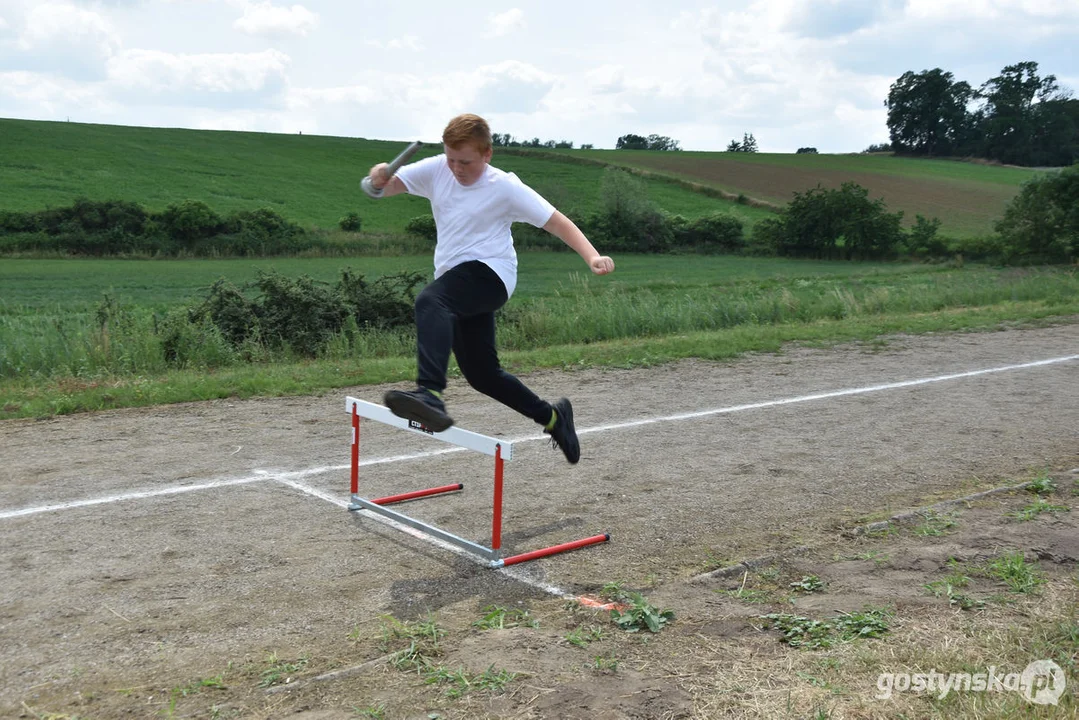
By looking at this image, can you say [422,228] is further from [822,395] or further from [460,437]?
[460,437]

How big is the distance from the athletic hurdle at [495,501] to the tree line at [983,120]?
94.1 meters

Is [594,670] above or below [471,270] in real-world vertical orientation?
below

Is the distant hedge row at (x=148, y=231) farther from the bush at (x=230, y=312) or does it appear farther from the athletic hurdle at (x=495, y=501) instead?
the athletic hurdle at (x=495, y=501)

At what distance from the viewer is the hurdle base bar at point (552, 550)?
5297 mm

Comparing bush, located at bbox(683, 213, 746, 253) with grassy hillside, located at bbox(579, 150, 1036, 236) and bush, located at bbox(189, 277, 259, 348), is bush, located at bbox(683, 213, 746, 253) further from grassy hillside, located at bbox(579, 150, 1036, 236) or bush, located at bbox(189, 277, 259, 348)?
bush, located at bbox(189, 277, 259, 348)

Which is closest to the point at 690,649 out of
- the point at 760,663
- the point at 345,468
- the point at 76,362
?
the point at 760,663

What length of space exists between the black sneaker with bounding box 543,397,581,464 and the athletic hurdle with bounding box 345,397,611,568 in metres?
0.71

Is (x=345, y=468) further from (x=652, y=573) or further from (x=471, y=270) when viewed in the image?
(x=652, y=573)

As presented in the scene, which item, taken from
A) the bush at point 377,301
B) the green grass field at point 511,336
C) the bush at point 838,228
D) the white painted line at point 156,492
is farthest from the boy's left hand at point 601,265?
the bush at point 838,228

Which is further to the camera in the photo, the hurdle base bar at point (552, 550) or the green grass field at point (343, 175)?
the green grass field at point (343, 175)

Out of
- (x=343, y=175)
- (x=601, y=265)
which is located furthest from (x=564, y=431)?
(x=343, y=175)

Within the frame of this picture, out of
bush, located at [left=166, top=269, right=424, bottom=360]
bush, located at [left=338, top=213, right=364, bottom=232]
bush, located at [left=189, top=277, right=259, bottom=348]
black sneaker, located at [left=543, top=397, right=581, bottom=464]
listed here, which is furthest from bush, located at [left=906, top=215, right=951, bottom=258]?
black sneaker, located at [left=543, top=397, right=581, bottom=464]

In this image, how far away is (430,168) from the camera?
5641 millimetres

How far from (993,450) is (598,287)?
2553cm
